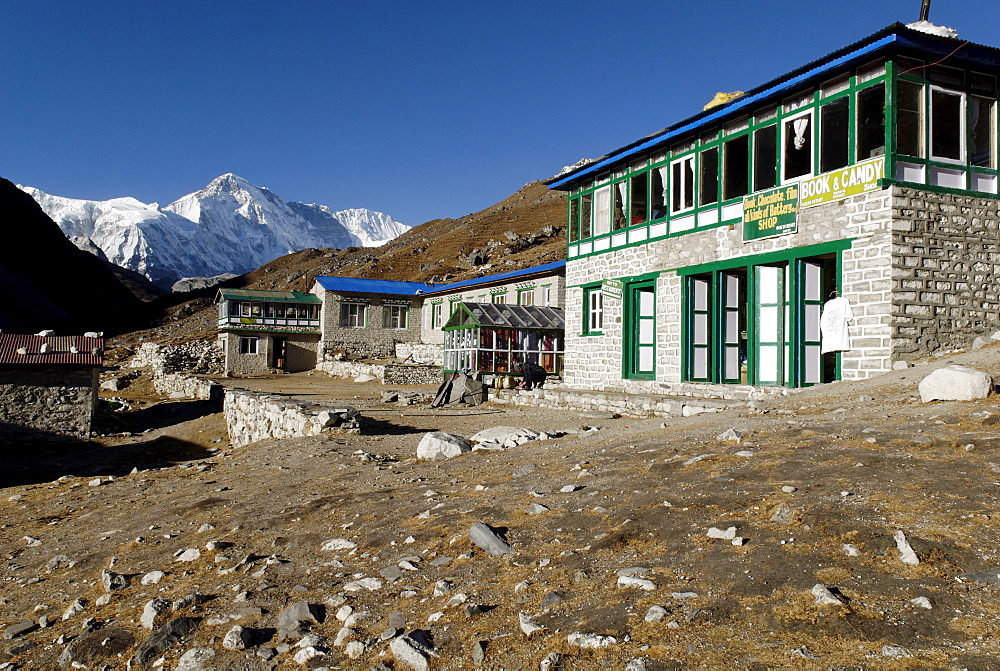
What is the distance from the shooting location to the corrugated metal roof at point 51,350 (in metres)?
20.2

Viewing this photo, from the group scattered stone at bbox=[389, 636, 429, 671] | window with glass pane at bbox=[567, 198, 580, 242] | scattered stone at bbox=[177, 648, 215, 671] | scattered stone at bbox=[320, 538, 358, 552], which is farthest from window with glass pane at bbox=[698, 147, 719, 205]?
scattered stone at bbox=[177, 648, 215, 671]

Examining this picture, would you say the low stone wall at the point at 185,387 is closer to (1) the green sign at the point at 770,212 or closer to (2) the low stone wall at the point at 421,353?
(2) the low stone wall at the point at 421,353

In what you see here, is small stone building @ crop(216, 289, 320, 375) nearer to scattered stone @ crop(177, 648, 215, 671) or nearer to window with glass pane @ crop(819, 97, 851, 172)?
window with glass pane @ crop(819, 97, 851, 172)

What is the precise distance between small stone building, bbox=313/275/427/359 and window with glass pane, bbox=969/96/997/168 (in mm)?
37490

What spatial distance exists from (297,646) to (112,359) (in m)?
52.9

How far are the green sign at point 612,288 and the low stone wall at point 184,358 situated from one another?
33998 mm

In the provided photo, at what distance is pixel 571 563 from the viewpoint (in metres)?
4.25

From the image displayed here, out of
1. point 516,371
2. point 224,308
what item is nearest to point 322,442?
point 516,371

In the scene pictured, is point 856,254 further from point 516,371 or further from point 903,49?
point 516,371

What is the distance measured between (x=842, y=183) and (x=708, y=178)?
3.78 m

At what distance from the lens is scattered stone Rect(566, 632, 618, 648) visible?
3.18 m

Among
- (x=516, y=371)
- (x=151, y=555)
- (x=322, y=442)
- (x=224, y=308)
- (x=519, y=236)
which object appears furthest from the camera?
(x=519, y=236)

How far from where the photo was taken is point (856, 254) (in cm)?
1241

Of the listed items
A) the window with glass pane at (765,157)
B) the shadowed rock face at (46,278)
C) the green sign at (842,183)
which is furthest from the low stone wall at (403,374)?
the shadowed rock face at (46,278)
